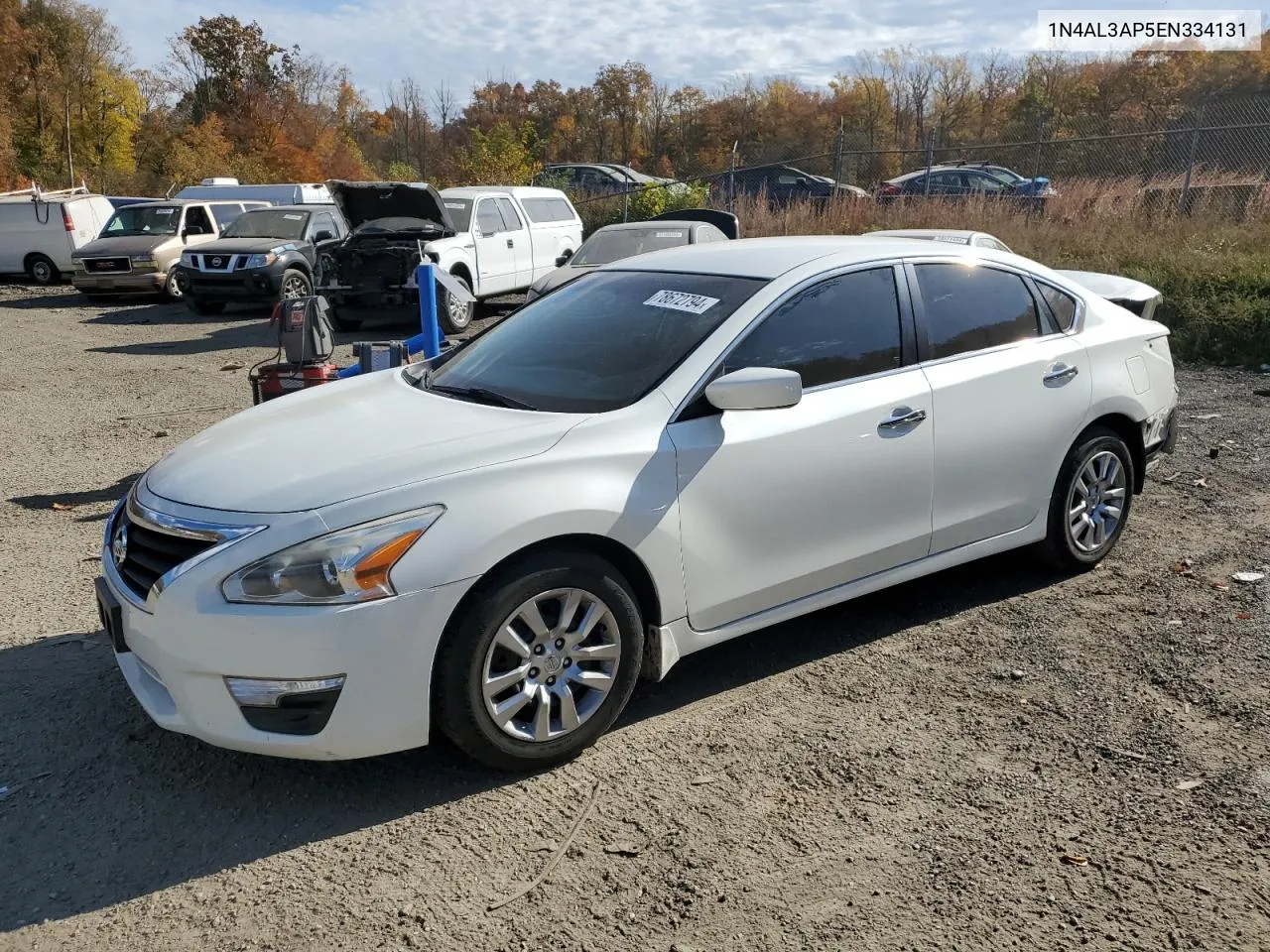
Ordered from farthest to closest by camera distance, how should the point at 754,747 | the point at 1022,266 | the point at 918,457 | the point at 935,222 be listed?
1. the point at 935,222
2. the point at 1022,266
3. the point at 918,457
4. the point at 754,747

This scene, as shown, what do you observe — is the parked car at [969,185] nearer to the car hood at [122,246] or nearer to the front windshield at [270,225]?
the front windshield at [270,225]

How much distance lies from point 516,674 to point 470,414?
982 mm

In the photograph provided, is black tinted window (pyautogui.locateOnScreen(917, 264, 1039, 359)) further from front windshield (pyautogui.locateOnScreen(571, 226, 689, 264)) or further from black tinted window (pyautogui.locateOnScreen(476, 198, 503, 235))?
black tinted window (pyautogui.locateOnScreen(476, 198, 503, 235))

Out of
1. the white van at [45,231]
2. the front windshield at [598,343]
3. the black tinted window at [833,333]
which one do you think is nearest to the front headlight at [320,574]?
the front windshield at [598,343]

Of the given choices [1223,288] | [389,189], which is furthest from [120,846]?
[1223,288]

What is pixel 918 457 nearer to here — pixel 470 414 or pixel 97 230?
pixel 470 414

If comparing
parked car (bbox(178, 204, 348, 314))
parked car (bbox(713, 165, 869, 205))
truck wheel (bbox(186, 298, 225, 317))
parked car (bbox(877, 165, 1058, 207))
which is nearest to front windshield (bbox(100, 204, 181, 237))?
parked car (bbox(178, 204, 348, 314))

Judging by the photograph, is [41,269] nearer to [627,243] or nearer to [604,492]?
[627,243]

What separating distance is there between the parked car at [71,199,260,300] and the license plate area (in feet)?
49.7

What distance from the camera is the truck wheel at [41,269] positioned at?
2100cm

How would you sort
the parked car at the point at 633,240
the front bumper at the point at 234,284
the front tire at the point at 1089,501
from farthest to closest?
the front bumper at the point at 234,284 < the parked car at the point at 633,240 < the front tire at the point at 1089,501

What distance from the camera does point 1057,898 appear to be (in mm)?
2783

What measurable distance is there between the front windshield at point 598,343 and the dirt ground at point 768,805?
120 centimetres

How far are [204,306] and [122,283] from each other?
235cm
